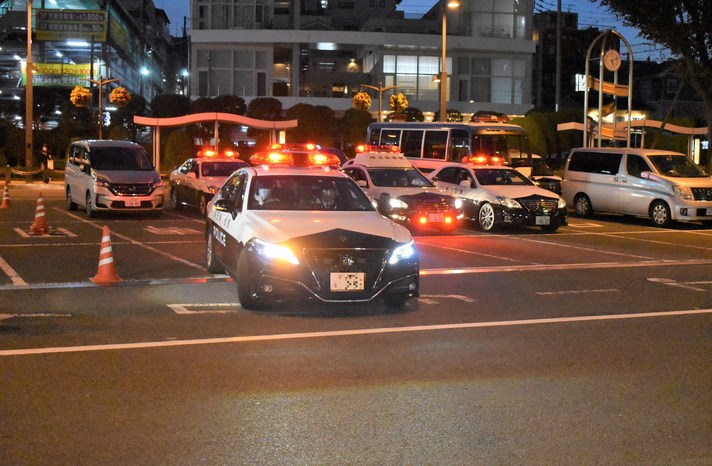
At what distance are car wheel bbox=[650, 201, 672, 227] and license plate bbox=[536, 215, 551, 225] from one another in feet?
11.9

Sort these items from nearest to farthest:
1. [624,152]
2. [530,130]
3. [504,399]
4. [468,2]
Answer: [504,399] → [624,152] → [530,130] → [468,2]

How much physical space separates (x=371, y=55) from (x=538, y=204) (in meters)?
49.1

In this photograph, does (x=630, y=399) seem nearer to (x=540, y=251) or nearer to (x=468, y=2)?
(x=540, y=251)

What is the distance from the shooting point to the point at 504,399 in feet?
22.2

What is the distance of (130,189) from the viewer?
2258 centimetres

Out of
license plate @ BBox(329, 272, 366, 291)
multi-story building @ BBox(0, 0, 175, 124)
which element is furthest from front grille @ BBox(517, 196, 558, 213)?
multi-story building @ BBox(0, 0, 175, 124)

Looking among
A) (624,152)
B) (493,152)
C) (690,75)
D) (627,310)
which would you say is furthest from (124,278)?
(690,75)

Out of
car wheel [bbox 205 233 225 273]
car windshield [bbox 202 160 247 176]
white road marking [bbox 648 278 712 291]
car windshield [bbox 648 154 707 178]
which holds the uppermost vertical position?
car windshield [bbox 648 154 707 178]

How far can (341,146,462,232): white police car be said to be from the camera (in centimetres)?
1966

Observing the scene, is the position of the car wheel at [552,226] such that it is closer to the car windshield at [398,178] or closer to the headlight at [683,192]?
the car windshield at [398,178]

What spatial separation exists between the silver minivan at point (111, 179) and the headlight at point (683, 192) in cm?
1245

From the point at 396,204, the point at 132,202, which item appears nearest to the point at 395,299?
the point at 396,204

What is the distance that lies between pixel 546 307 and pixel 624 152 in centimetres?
1415

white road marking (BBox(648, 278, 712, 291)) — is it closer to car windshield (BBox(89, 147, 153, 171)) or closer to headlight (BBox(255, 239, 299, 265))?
headlight (BBox(255, 239, 299, 265))
